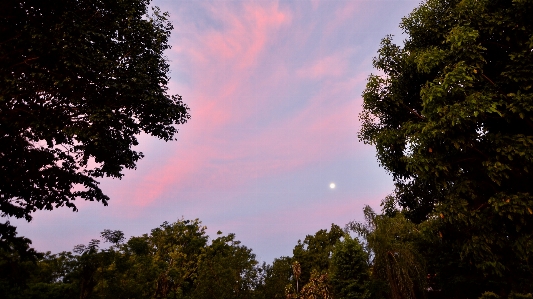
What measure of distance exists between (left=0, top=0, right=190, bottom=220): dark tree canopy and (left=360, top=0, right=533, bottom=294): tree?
890 centimetres

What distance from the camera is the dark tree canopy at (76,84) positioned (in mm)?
9492

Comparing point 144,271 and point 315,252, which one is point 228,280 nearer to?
point 144,271

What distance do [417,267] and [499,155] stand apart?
505 inches

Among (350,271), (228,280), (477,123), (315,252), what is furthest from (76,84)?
(315,252)

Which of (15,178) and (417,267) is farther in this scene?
(417,267)

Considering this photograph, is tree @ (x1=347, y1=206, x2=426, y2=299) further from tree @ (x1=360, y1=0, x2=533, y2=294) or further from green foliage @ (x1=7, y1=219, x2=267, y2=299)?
green foliage @ (x1=7, y1=219, x2=267, y2=299)

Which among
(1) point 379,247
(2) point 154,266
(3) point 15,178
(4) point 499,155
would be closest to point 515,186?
(4) point 499,155

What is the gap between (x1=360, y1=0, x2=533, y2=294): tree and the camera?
9.56m

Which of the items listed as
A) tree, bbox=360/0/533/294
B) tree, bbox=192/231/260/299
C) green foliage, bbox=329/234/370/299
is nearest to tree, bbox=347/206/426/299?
green foliage, bbox=329/234/370/299

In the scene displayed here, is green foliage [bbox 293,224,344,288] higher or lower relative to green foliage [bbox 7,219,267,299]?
higher

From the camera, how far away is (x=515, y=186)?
11117 mm

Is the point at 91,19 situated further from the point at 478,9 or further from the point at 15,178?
the point at 478,9

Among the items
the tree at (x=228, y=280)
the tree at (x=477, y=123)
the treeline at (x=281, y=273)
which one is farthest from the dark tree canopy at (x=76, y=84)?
the tree at (x=228, y=280)

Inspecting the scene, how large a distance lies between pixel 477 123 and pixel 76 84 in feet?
44.7
